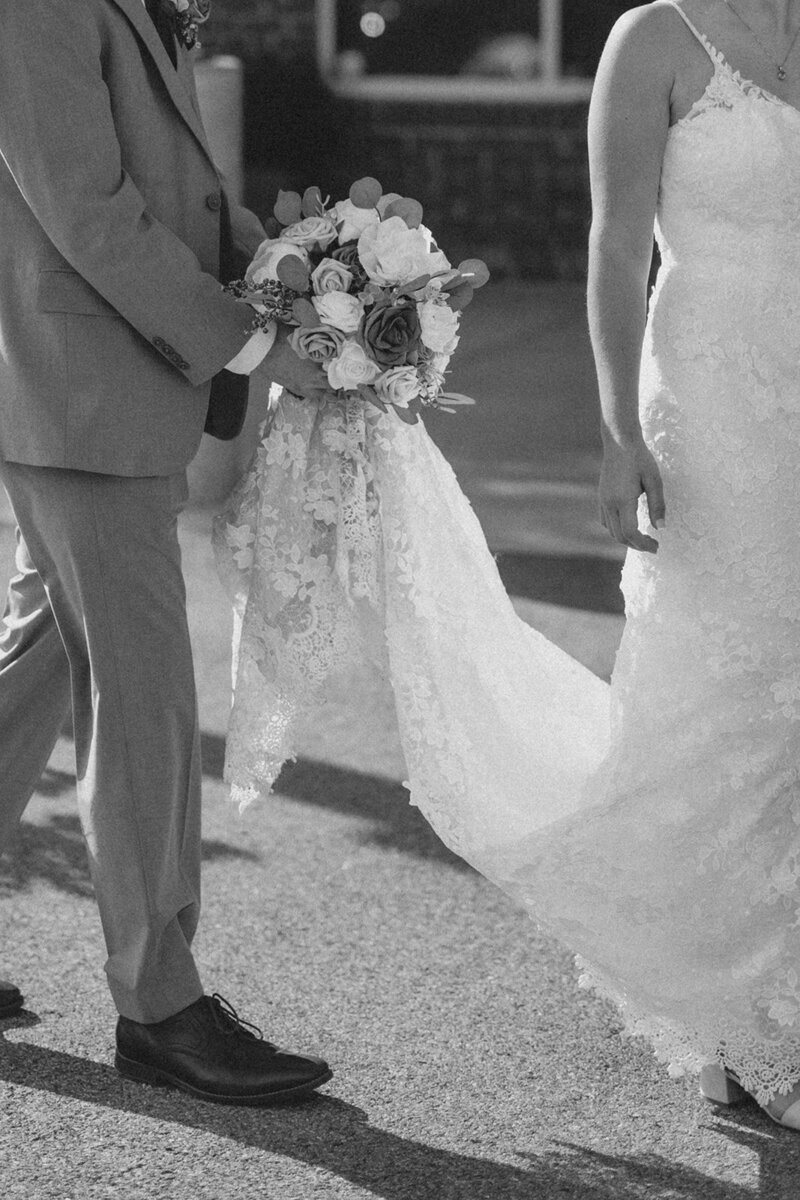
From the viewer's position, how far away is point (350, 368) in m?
3.21

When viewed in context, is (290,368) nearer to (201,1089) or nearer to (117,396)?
(117,396)

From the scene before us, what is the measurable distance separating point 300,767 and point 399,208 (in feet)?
7.31

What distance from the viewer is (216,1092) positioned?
326 cm

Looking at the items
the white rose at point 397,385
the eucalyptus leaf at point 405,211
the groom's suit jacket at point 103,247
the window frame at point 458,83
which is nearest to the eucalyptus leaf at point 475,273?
the eucalyptus leaf at point 405,211

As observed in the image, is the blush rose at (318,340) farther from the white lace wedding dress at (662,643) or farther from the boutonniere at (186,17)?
the boutonniere at (186,17)

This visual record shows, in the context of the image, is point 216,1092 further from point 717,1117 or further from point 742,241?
point 742,241

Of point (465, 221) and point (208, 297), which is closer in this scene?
point (208, 297)

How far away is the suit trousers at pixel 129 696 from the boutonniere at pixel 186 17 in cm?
80

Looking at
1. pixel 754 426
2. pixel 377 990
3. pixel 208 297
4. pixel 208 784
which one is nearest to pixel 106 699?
pixel 208 297

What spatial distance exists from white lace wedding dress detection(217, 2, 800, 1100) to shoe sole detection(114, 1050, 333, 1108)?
537mm

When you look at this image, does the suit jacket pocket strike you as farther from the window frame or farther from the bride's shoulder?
the window frame

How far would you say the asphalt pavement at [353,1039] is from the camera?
3045 millimetres

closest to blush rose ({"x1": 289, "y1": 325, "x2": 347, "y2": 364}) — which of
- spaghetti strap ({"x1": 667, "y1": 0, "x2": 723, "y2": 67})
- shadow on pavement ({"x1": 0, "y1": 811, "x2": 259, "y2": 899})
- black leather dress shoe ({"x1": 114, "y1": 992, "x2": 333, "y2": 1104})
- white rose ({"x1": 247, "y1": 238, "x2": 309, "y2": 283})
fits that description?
white rose ({"x1": 247, "y1": 238, "x2": 309, "y2": 283})

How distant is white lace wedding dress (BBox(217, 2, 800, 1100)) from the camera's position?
3.21 meters
